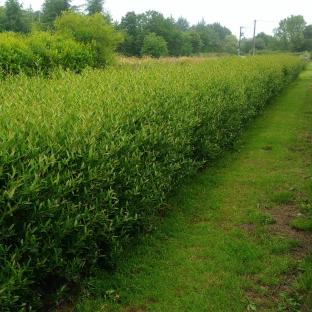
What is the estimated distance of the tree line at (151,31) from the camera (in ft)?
A: 226

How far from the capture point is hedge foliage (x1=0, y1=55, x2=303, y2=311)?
3.12 m

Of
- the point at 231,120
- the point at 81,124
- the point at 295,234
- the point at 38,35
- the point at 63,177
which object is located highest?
the point at 38,35

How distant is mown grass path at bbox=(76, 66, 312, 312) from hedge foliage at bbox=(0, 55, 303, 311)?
42cm

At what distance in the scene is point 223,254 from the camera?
204 inches

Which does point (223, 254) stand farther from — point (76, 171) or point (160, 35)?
point (160, 35)

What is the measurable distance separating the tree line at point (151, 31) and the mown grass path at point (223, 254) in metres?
40.8

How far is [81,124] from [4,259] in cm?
154

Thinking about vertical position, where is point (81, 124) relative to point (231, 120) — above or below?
above

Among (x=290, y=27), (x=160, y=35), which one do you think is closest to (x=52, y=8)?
(x=160, y=35)

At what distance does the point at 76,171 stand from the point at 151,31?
89102 mm

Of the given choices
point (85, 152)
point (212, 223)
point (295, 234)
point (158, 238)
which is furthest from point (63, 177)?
point (295, 234)

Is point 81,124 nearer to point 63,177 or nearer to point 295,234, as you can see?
point 63,177

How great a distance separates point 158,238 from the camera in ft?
18.2

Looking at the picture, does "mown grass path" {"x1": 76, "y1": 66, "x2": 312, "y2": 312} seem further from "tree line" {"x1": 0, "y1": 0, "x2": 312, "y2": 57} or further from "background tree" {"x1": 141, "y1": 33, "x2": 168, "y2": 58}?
"background tree" {"x1": 141, "y1": 33, "x2": 168, "y2": 58}
